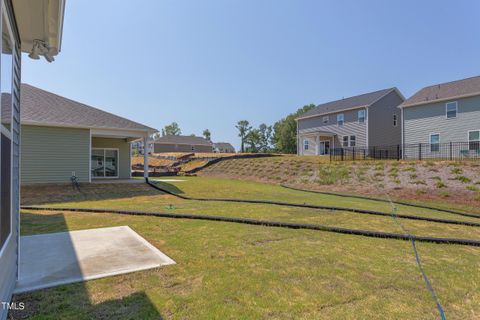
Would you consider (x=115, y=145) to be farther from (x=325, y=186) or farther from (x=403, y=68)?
(x=403, y=68)

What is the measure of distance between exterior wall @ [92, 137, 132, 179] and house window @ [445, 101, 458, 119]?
72.8ft

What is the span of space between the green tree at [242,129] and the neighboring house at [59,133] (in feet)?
175

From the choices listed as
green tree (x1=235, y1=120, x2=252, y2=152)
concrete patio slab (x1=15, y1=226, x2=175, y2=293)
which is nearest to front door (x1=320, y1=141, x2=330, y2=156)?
concrete patio slab (x1=15, y1=226, x2=175, y2=293)

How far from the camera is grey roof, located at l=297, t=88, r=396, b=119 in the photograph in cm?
2460

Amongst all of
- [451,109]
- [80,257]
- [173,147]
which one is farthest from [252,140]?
[80,257]

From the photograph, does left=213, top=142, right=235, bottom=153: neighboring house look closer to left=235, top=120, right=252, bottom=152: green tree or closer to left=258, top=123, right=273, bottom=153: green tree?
left=235, top=120, right=252, bottom=152: green tree

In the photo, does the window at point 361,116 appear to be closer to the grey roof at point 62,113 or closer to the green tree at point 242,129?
the grey roof at point 62,113

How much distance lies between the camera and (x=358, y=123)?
2445cm

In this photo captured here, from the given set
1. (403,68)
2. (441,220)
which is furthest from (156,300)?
(403,68)

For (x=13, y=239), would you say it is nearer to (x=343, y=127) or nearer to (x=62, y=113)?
(x=62, y=113)

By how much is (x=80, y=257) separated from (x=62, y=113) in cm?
1258

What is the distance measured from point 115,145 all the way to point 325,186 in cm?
1320

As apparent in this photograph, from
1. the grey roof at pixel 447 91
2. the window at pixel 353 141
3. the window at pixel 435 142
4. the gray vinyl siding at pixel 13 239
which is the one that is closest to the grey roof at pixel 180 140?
the window at pixel 353 141

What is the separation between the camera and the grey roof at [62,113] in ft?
41.7
